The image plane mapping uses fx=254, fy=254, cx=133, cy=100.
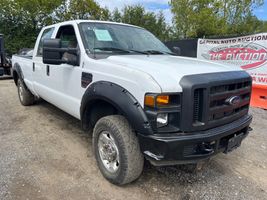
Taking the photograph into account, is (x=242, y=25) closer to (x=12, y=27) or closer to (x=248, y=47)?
(x=248, y=47)

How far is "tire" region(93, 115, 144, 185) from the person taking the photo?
2760 mm

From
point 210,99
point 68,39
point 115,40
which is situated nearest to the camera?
point 210,99

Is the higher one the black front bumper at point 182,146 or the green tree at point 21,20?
the green tree at point 21,20

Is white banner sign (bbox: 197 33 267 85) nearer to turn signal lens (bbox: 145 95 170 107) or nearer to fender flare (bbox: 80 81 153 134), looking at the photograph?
fender flare (bbox: 80 81 153 134)

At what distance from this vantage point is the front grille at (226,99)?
8.52 feet

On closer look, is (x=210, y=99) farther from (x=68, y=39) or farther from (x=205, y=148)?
(x=68, y=39)

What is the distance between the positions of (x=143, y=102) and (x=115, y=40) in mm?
1576

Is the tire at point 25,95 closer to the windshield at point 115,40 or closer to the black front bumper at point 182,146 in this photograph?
the windshield at point 115,40

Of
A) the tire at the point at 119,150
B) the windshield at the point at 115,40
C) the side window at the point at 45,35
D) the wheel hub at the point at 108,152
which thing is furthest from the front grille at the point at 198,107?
the side window at the point at 45,35

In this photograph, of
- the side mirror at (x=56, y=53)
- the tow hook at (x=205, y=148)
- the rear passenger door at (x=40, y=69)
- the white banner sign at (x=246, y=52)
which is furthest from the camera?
the white banner sign at (x=246, y=52)

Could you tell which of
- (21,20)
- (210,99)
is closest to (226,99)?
(210,99)

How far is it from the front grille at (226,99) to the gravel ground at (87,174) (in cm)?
94

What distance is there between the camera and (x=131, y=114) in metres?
2.57

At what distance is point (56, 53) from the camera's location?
134 inches
